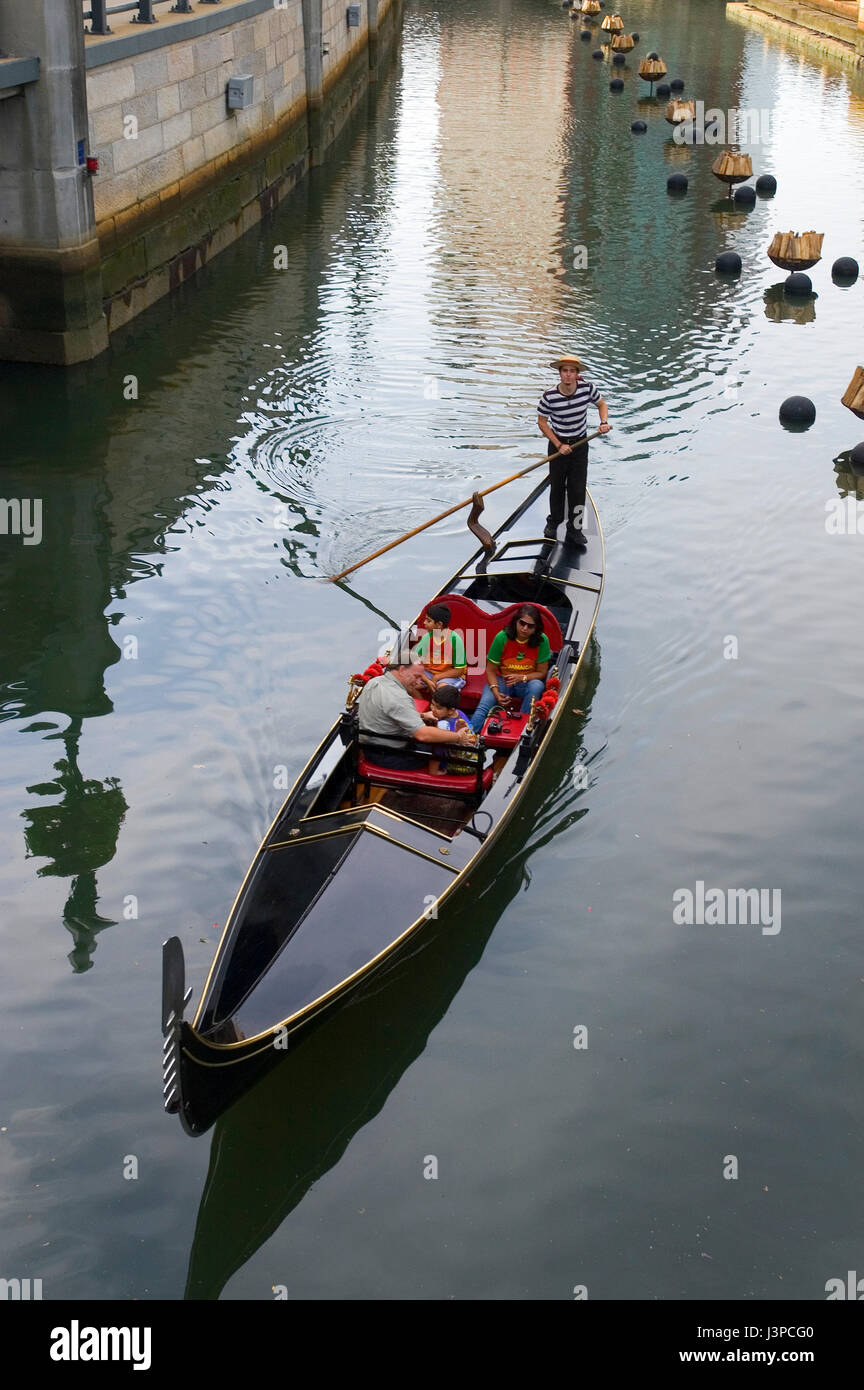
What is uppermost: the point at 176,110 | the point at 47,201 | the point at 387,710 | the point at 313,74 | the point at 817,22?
the point at 817,22

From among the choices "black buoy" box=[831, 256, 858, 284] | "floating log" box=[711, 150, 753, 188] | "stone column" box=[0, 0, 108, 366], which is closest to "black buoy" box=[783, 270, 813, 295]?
"black buoy" box=[831, 256, 858, 284]

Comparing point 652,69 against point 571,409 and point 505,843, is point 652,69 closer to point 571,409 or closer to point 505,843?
point 571,409

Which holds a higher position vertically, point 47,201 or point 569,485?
point 47,201

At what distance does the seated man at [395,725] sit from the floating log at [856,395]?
9.74m

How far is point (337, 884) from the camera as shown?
751 centimetres

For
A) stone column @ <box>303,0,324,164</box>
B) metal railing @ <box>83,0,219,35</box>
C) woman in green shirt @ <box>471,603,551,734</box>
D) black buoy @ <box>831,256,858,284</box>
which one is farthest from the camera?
stone column @ <box>303,0,324,164</box>

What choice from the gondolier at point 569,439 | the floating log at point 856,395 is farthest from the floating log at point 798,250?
the gondolier at point 569,439

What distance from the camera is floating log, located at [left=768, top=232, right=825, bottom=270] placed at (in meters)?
22.1

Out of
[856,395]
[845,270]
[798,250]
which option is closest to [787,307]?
[798,250]

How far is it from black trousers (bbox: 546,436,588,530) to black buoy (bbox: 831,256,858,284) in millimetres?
12340

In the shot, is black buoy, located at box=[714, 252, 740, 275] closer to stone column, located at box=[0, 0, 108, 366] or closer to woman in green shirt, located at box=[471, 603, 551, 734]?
stone column, located at box=[0, 0, 108, 366]

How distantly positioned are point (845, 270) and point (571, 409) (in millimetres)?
12536

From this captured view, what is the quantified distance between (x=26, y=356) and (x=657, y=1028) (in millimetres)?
12233
